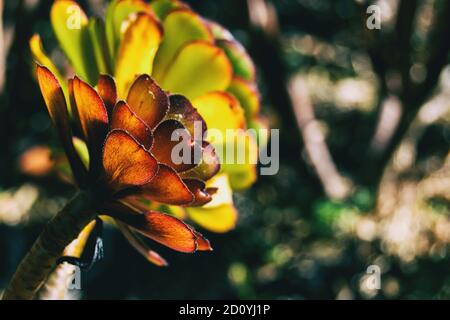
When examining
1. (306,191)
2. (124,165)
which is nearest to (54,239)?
(124,165)

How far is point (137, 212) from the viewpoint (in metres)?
0.29

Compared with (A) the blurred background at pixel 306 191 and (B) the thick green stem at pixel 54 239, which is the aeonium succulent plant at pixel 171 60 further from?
(A) the blurred background at pixel 306 191

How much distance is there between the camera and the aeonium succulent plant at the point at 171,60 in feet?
1.14

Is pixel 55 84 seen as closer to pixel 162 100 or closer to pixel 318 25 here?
pixel 162 100

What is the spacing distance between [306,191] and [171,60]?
68 centimetres

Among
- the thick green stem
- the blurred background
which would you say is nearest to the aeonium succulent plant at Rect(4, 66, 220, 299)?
the thick green stem

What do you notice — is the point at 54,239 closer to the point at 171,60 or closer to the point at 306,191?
the point at 171,60

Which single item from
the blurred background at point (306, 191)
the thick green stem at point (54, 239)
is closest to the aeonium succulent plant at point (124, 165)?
the thick green stem at point (54, 239)

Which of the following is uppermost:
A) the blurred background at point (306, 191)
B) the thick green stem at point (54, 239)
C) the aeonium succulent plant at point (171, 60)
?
the blurred background at point (306, 191)

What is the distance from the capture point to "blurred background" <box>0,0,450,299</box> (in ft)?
2.60

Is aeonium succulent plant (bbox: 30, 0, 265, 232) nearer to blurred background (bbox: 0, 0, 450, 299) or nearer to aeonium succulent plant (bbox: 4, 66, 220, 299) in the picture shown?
aeonium succulent plant (bbox: 4, 66, 220, 299)
